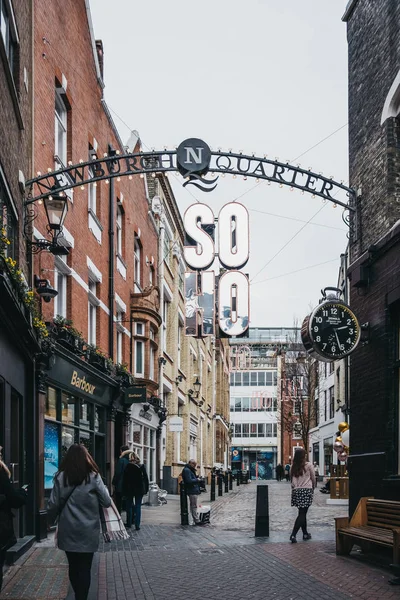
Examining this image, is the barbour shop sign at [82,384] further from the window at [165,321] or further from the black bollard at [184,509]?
the window at [165,321]

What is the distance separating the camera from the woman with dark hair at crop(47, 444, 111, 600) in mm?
7957

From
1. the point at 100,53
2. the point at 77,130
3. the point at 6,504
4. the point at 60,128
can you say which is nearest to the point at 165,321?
the point at 100,53

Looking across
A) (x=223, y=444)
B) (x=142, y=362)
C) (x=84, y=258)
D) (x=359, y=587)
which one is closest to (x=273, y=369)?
(x=223, y=444)

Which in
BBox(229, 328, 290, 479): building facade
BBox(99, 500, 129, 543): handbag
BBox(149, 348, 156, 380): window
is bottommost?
BBox(229, 328, 290, 479): building facade

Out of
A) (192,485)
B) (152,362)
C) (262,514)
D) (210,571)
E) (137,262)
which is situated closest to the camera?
(210,571)

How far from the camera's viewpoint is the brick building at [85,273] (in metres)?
17.4

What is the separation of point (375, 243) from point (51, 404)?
7.11 metres

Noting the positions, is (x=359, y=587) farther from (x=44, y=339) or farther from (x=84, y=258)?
(x=84, y=258)

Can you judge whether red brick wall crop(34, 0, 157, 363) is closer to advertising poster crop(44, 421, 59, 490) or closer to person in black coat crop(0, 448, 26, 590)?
advertising poster crop(44, 421, 59, 490)

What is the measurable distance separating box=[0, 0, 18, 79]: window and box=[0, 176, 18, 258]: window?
7.01 ft

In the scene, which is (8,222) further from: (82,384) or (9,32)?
(82,384)

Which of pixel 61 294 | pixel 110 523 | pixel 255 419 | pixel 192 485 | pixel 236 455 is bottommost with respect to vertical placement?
pixel 236 455

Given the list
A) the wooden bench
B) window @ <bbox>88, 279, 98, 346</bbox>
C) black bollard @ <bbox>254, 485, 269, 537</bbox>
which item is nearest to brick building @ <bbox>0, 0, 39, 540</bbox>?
black bollard @ <bbox>254, 485, 269, 537</bbox>

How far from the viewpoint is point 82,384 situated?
20.2 m
